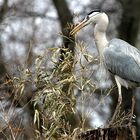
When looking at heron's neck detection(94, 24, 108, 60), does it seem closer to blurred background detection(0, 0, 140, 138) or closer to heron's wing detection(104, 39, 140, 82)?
heron's wing detection(104, 39, 140, 82)

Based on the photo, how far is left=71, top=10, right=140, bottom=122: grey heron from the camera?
9.60 m

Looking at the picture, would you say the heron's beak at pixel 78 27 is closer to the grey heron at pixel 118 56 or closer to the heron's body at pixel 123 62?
the grey heron at pixel 118 56

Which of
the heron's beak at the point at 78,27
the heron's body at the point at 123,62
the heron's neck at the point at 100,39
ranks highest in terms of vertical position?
the heron's beak at the point at 78,27

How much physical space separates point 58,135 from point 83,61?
3.32ft

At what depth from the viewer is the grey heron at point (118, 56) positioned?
378 inches

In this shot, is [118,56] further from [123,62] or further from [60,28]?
[60,28]

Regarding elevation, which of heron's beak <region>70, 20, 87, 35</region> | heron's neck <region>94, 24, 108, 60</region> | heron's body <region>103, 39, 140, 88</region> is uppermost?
heron's beak <region>70, 20, 87, 35</region>

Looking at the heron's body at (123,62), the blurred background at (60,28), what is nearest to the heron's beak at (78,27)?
the heron's body at (123,62)

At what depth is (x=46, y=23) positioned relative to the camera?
17.5m

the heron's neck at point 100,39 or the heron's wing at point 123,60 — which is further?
the heron's neck at point 100,39

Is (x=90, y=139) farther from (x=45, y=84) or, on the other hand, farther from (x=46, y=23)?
(x=46, y=23)

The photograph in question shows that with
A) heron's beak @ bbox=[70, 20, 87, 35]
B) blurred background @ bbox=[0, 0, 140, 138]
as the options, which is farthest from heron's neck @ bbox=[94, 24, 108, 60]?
blurred background @ bbox=[0, 0, 140, 138]

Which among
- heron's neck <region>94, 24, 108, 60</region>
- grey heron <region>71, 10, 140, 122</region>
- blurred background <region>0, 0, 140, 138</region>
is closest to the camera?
grey heron <region>71, 10, 140, 122</region>

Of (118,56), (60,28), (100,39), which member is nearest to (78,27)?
(100,39)
